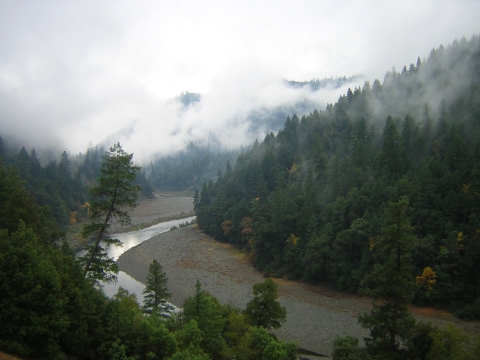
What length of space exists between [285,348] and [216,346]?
3506 millimetres

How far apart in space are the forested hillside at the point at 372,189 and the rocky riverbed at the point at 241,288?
6.33 feet

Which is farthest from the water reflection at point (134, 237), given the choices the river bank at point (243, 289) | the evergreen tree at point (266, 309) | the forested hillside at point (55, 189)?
the evergreen tree at point (266, 309)

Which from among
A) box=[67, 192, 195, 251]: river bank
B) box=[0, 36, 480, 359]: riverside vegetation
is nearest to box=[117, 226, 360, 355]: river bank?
box=[0, 36, 480, 359]: riverside vegetation

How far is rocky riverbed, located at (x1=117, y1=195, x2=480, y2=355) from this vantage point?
29.8m

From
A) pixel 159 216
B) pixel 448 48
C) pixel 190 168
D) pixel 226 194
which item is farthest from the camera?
pixel 190 168

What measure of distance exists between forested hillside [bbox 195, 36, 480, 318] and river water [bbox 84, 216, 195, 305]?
13101 millimetres

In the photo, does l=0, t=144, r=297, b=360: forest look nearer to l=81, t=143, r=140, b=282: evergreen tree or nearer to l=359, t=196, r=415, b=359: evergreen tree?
l=81, t=143, r=140, b=282: evergreen tree

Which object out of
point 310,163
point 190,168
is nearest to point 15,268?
point 310,163

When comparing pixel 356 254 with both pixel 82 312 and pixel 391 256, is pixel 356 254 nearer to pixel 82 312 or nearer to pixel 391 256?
pixel 391 256

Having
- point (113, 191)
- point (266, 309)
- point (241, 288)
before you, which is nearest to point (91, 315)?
point (113, 191)

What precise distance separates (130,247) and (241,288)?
28.4 metres

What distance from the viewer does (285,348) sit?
15766 millimetres

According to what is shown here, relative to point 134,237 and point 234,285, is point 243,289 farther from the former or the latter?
point 134,237

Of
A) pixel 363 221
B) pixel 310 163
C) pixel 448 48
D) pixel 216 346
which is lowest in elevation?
pixel 216 346
